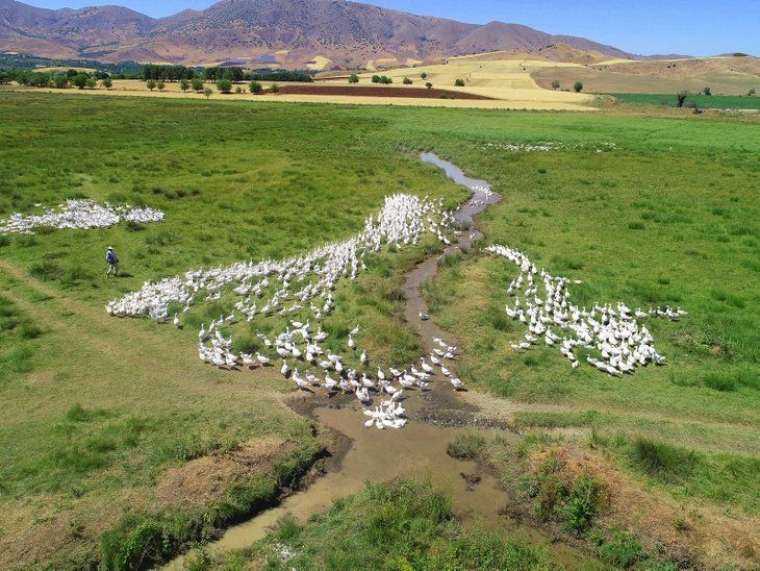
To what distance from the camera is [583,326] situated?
1767 cm

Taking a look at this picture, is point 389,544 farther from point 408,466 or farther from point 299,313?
point 299,313

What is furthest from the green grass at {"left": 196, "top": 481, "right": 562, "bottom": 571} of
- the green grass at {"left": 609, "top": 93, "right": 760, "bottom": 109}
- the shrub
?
the green grass at {"left": 609, "top": 93, "right": 760, "bottom": 109}

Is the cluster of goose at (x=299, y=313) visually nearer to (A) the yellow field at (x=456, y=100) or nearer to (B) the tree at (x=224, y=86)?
(A) the yellow field at (x=456, y=100)

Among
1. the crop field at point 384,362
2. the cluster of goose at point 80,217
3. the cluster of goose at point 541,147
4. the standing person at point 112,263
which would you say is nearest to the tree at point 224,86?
the cluster of goose at point 541,147

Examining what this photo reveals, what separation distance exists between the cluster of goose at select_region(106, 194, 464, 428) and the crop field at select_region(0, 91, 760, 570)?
0.52 meters

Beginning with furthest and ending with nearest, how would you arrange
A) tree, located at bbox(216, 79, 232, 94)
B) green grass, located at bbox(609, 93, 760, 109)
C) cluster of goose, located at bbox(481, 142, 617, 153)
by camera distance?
tree, located at bbox(216, 79, 232, 94)
green grass, located at bbox(609, 93, 760, 109)
cluster of goose, located at bbox(481, 142, 617, 153)

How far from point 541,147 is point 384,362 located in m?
46.5

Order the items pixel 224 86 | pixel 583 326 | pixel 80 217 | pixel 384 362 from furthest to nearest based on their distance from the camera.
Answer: pixel 224 86, pixel 80 217, pixel 583 326, pixel 384 362

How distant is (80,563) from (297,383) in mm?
6649

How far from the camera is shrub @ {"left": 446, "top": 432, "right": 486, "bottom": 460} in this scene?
41.1ft

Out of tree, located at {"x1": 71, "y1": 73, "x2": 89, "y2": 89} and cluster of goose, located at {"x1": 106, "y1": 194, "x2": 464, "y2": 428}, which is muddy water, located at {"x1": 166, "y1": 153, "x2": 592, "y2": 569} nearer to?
cluster of goose, located at {"x1": 106, "y1": 194, "x2": 464, "y2": 428}

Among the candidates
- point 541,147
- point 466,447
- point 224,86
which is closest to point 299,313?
point 466,447

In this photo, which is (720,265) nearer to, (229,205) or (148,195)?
(229,205)

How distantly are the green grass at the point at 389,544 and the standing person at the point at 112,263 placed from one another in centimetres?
1559
